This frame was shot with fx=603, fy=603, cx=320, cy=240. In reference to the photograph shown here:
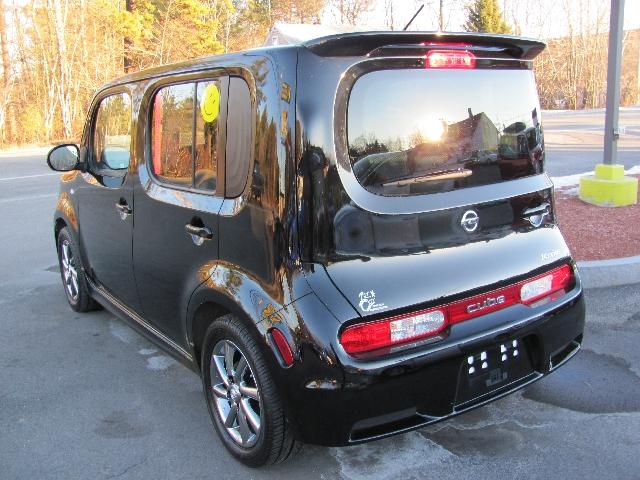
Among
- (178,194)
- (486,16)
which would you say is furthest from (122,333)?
(486,16)

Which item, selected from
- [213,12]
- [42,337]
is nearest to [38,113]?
[213,12]

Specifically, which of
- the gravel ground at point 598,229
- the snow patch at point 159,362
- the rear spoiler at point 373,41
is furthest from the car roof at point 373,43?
the gravel ground at point 598,229

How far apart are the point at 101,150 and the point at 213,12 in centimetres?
3251

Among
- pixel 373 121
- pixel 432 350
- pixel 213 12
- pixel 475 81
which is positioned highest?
pixel 213 12

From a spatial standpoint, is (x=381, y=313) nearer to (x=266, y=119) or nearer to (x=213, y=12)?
(x=266, y=119)

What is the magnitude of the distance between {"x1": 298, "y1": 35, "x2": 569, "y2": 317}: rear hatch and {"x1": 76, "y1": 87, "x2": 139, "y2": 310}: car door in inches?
67.7

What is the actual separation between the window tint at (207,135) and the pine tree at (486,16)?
146 feet

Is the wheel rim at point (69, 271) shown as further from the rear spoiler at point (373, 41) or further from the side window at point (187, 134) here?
the rear spoiler at point (373, 41)

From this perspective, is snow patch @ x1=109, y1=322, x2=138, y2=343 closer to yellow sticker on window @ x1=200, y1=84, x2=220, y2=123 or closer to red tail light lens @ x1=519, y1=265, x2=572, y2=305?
yellow sticker on window @ x1=200, y1=84, x2=220, y2=123

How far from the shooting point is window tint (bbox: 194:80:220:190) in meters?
2.83

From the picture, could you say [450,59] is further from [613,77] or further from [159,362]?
[613,77]

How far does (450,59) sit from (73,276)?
143 inches

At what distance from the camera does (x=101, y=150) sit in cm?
423

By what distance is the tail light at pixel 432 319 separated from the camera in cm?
230
